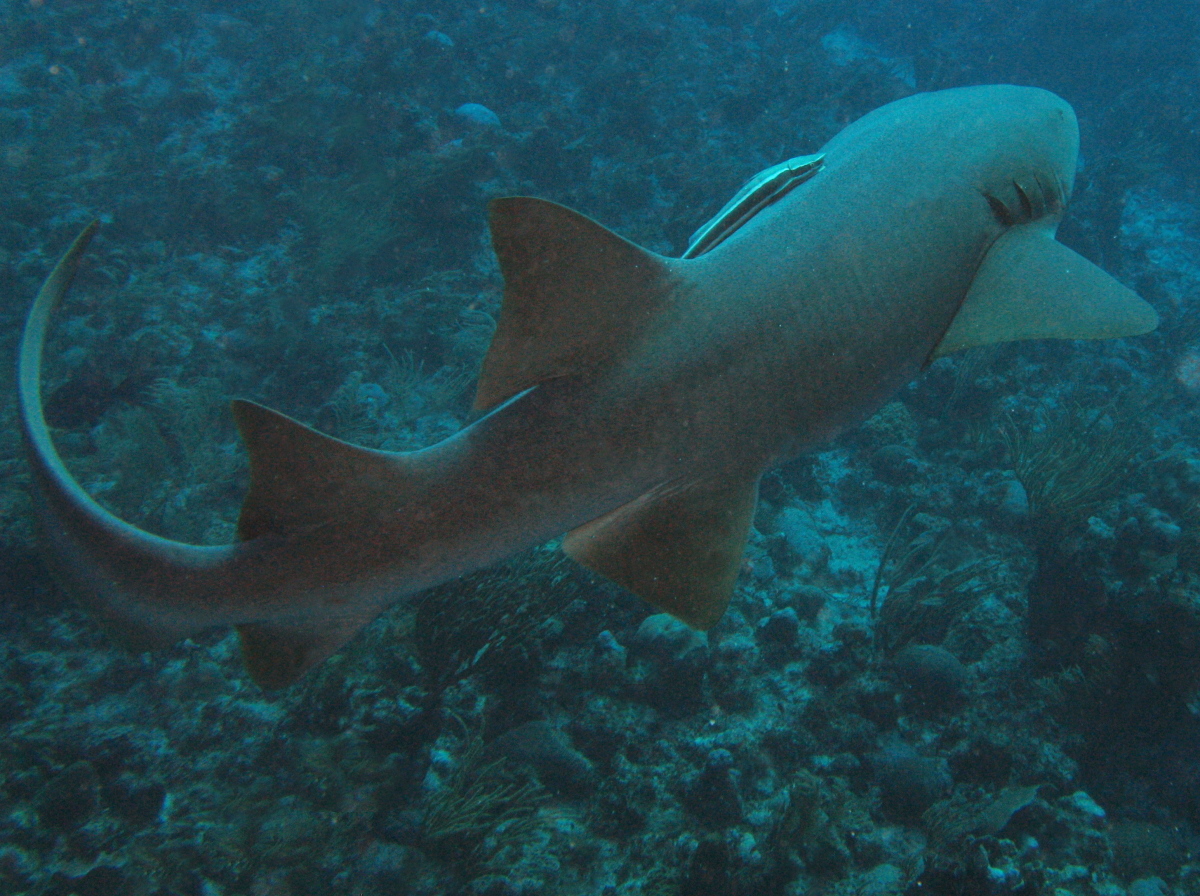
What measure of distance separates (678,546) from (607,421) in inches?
21.1

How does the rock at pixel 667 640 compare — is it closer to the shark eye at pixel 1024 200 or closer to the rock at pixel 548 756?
the rock at pixel 548 756

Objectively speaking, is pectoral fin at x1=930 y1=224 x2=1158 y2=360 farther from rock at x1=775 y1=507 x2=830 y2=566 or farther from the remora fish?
rock at x1=775 y1=507 x2=830 y2=566

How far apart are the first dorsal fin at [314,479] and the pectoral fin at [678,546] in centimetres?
63

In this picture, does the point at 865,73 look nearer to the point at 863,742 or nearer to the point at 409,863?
the point at 863,742

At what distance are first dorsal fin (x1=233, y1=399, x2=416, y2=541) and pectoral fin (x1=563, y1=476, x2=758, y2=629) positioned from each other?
0.63 metres

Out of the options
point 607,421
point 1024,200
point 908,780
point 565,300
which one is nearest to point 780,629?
point 908,780

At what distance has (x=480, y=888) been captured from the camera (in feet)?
10.5

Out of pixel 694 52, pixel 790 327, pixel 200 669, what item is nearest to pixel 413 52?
pixel 694 52

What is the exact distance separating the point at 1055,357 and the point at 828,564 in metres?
5.86

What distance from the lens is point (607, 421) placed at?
1.80 metres

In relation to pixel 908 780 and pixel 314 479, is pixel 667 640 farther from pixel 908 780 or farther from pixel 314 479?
pixel 314 479

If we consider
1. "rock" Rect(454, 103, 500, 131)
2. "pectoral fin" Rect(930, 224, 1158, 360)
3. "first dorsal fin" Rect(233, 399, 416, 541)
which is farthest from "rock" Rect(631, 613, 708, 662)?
"rock" Rect(454, 103, 500, 131)

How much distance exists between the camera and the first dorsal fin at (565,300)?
5.65 feet

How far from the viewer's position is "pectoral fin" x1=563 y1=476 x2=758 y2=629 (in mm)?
1993
